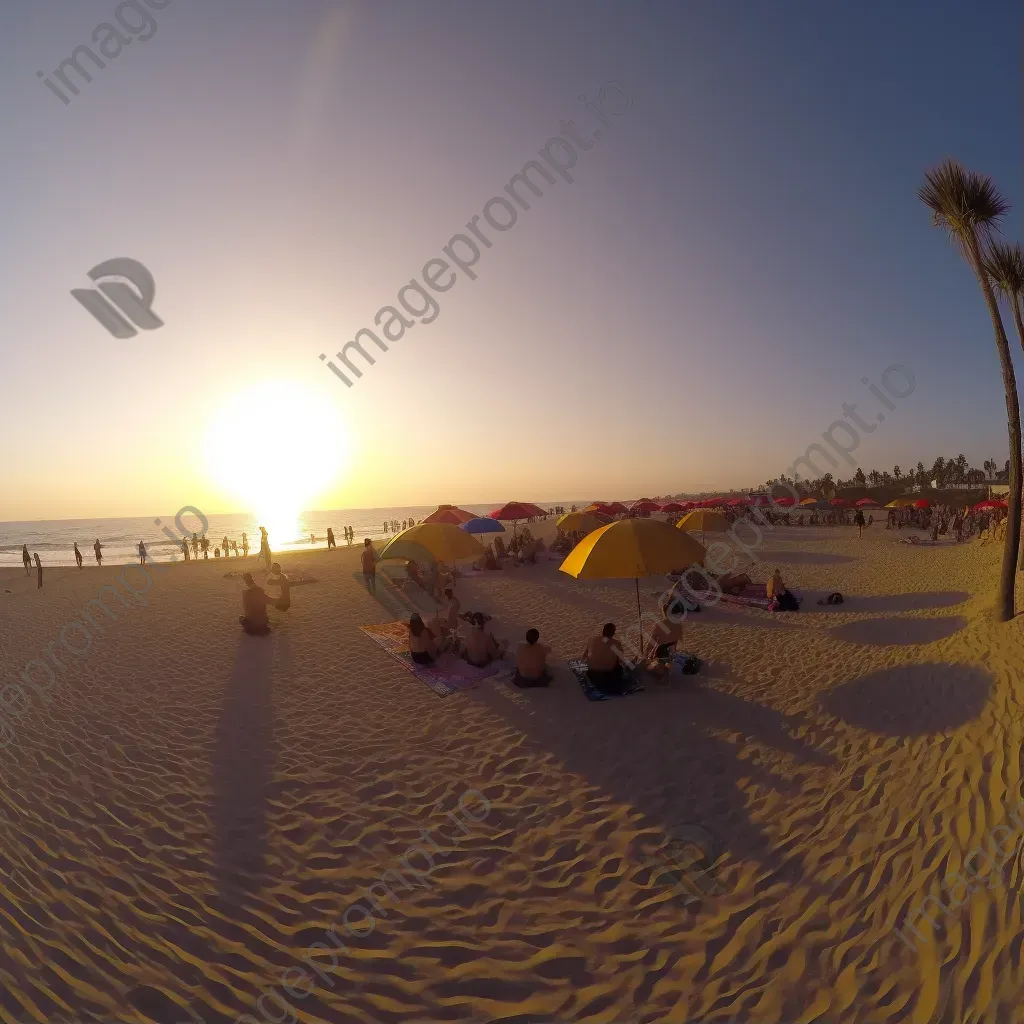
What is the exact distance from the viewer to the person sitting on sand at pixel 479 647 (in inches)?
356

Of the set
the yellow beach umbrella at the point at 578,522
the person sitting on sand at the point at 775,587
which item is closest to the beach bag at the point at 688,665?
the person sitting on sand at the point at 775,587

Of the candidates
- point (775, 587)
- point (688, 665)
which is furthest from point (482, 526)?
point (688, 665)

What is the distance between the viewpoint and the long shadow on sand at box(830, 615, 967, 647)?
9.30m

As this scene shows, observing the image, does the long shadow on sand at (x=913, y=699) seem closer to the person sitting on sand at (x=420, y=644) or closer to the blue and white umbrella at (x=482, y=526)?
the person sitting on sand at (x=420, y=644)

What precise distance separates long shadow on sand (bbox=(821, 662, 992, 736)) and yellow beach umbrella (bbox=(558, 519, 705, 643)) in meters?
2.84

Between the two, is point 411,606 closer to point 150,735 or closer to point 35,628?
point 150,735

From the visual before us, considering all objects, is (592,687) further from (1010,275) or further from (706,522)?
(1010,275)

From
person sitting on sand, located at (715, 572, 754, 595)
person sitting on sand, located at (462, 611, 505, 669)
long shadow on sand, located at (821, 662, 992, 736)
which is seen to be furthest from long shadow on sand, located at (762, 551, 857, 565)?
person sitting on sand, located at (462, 611, 505, 669)

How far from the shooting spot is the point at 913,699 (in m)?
6.75

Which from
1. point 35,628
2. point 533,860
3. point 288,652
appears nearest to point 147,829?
point 533,860

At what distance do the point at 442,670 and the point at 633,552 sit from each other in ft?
13.8

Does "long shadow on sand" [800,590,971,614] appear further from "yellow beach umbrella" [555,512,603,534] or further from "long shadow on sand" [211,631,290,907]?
"long shadow on sand" [211,631,290,907]

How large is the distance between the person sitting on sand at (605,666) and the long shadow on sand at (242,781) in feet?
15.4

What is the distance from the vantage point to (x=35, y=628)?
1513 centimetres
